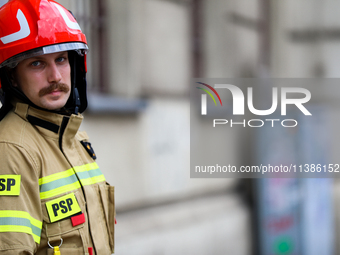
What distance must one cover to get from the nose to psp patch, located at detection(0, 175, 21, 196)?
1.49ft

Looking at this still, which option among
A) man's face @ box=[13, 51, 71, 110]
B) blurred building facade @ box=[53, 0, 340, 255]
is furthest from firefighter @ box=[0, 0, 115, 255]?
blurred building facade @ box=[53, 0, 340, 255]

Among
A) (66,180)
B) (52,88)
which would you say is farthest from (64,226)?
(52,88)

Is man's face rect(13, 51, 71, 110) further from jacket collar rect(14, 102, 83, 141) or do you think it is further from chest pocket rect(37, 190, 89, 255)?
chest pocket rect(37, 190, 89, 255)

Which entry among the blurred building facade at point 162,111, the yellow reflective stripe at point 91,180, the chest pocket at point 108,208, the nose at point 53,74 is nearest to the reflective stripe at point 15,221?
the yellow reflective stripe at point 91,180

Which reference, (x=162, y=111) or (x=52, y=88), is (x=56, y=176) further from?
(x=162, y=111)

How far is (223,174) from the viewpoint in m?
5.43

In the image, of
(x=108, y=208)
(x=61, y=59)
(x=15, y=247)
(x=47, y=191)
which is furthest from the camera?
(x=108, y=208)

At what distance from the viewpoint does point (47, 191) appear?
1.58 meters

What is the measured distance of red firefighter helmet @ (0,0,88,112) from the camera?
1.67 metres

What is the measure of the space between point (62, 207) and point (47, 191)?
88mm

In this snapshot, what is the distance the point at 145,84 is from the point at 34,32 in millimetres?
2549

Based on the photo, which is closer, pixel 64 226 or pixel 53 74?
pixel 64 226

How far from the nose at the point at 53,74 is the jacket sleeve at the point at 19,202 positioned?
34 centimetres

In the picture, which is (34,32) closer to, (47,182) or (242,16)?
(47,182)
